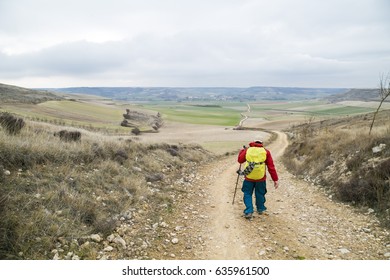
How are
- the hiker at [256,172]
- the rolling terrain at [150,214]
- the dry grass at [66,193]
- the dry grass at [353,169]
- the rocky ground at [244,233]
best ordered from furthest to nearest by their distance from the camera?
the dry grass at [353,169], the hiker at [256,172], the rocky ground at [244,233], the rolling terrain at [150,214], the dry grass at [66,193]

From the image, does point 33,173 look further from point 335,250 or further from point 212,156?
point 212,156

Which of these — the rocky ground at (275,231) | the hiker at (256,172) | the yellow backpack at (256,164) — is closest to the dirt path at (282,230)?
the rocky ground at (275,231)

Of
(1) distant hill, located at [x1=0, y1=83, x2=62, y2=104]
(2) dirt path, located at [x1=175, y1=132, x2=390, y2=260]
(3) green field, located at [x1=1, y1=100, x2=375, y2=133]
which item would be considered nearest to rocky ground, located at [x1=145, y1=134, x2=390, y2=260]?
(2) dirt path, located at [x1=175, y1=132, x2=390, y2=260]

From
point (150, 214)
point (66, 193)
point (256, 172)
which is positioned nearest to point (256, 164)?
point (256, 172)

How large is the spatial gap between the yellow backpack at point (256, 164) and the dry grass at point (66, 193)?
120 inches

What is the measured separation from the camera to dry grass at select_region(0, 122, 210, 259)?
19.6 ft

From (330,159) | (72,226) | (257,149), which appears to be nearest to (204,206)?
(257,149)

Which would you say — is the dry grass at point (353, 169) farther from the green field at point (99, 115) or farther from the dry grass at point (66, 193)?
the green field at point (99, 115)

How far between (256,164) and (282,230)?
2110 mm

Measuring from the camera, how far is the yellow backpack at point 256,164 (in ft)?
29.8

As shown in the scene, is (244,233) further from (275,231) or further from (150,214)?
(150,214)

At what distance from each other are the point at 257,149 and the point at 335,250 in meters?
3.60
